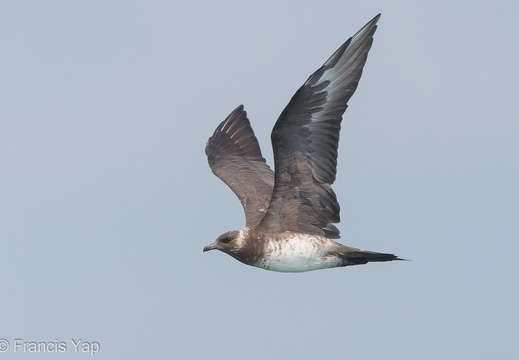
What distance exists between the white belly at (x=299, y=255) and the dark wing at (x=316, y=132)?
0.45 m

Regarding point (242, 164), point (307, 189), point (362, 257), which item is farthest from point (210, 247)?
point (242, 164)

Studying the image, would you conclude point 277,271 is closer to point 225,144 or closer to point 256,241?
point 256,241

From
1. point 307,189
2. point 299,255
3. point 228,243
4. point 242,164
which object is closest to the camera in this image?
point 307,189

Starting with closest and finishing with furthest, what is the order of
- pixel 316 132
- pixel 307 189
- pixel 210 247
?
pixel 316 132
pixel 307 189
pixel 210 247

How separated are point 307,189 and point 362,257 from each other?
4.04 feet

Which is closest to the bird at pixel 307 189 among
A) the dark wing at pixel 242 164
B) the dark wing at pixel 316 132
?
the dark wing at pixel 316 132

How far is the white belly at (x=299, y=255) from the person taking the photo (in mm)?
15367

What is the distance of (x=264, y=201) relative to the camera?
57.2 ft

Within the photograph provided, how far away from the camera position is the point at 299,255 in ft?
50.4

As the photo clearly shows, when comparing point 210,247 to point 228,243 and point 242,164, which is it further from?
point 242,164

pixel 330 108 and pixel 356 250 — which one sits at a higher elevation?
pixel 330 108

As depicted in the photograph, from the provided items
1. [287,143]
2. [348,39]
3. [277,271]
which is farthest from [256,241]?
[348,39]

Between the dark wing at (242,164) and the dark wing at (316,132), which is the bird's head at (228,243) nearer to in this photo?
the dark wing at (316,132)

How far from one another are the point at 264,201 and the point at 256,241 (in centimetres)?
201
